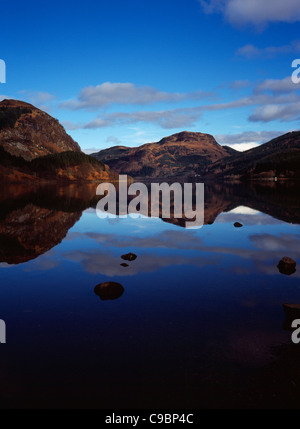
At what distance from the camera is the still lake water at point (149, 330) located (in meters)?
6.62

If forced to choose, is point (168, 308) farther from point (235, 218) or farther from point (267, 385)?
point (235, 218)

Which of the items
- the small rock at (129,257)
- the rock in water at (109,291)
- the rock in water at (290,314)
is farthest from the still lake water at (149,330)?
the small rock at (129,257)

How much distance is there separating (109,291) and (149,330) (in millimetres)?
3877

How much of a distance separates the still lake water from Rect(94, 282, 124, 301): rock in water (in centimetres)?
33

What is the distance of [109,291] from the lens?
41.9 ft

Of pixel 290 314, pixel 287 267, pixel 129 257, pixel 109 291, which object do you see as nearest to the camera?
pixel 290 314

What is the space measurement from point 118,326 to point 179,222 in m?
25.8

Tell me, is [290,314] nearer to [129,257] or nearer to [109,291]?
[109,291]

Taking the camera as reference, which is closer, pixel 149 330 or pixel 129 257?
pixel 149 330

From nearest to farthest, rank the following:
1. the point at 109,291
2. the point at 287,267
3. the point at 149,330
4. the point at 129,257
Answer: the point at 149,330
the point at 109,291
the point at 287,267
the point at 129,257

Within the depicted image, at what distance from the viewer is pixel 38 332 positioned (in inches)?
372

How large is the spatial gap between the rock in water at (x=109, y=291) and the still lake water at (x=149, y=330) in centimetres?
33

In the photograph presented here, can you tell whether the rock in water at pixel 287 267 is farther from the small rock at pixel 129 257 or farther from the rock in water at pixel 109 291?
the rock in water at pixel 109 291

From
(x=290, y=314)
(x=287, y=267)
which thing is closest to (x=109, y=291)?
(x=290, y=314)
